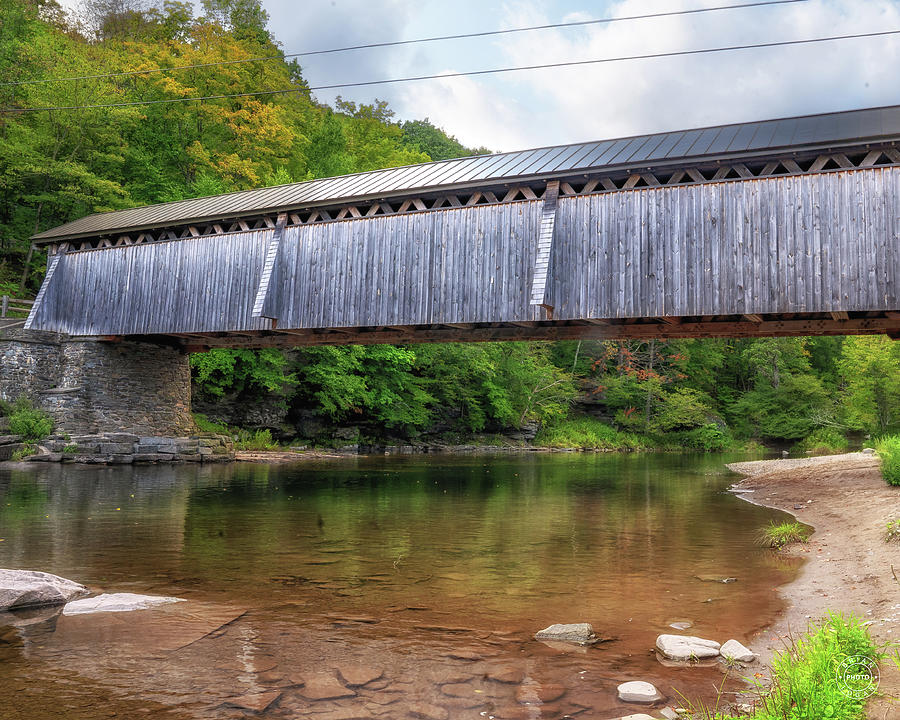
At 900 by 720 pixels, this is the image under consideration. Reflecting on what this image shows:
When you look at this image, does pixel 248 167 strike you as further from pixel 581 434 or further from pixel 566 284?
pixel 581 434

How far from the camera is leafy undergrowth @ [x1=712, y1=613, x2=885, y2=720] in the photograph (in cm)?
253

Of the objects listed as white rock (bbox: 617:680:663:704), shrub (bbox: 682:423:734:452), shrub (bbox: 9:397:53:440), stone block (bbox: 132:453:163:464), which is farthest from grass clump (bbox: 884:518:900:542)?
shrub (bbox: 682:423:734:452)

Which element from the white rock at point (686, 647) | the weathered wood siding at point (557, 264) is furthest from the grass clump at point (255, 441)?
the white rock at point (686, 647)

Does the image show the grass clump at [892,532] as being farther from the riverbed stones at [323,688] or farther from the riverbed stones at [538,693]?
the riverbed stones at [323,688]

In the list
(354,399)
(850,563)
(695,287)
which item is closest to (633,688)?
(850,563)

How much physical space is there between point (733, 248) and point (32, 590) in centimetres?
1205

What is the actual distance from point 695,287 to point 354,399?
52.7ft

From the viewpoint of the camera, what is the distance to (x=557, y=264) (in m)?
13.8

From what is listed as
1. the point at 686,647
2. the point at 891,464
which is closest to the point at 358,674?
the point at 686,647

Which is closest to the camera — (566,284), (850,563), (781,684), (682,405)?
(781,684)

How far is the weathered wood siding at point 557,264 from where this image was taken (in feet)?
38.7

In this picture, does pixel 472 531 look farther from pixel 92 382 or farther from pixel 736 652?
pixel 92 382

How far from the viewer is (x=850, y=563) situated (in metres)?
6.28

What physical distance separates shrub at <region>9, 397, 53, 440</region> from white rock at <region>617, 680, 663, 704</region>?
18.5 meters
